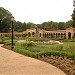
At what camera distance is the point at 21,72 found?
9.70m

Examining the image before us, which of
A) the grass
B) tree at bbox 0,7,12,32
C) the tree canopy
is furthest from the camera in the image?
the tree canopy

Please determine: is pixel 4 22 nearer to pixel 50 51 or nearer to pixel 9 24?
pixel 9 24

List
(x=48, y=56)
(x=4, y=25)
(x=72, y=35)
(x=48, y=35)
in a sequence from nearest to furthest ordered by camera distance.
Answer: (x=48, y=56)
(x=72, y=35)
(x=48, y=35)
(x=4, y=25)

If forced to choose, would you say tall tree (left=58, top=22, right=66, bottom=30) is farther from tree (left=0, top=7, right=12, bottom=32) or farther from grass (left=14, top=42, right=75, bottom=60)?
grass (left=14, top=42, right=75, bottom=60)

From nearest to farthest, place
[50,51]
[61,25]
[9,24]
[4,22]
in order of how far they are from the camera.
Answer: [50,51]
[9,24]
[4,22]
[61,25]

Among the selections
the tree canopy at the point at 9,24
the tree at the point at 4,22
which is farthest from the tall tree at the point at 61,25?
the tree at the point at 4,22

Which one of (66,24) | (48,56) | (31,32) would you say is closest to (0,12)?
(31,32)

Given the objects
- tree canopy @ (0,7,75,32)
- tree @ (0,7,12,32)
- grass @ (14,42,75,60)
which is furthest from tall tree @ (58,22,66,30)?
grass @ (14,42,75,60)

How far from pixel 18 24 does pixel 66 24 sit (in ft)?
54.5

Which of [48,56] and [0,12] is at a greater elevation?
[0,12]

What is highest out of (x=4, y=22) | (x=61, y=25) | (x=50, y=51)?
(x=4, y=22)

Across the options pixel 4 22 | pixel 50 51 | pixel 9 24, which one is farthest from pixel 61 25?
pixel 50 51

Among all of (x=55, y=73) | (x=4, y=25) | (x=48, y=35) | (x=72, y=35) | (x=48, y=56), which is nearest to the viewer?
(x=55, y=73)

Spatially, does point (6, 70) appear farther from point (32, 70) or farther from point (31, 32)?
point (31, 32)
